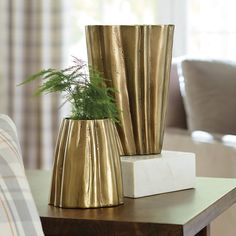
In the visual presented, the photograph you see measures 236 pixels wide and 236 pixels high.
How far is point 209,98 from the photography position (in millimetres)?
3111

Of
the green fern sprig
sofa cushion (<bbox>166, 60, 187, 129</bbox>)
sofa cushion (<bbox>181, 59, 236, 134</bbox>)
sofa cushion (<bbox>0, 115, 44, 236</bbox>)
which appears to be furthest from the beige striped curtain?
sofa cushion (<bbox>0, 115, 44, 236</bbox>)

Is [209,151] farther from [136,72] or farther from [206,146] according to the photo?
[136,72]

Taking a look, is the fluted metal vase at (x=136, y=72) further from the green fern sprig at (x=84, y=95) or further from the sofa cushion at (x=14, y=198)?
the sofa cushion at (x=14, y=198)

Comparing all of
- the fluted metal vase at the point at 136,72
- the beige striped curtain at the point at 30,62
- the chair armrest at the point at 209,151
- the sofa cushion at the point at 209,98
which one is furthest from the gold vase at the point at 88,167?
the beige striped curtain at the point at 30,62

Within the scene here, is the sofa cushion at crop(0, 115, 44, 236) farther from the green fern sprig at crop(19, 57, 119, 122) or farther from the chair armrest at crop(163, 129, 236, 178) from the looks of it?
the chair armrest at crop(163, 129, 236, 178)

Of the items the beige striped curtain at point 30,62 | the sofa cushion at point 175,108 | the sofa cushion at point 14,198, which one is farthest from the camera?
the beige striped curtain at point 30,62

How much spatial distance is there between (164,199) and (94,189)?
170 mm

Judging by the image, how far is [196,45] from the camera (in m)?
4.12

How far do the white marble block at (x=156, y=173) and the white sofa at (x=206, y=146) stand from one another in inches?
46.8

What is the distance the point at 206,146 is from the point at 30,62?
4.41ft

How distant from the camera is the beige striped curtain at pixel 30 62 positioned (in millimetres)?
3896

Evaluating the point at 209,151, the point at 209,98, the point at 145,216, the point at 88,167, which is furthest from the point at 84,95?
the point at 209,98

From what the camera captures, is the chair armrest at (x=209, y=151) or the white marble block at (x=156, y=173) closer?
the white marble block at (x=156, y=173)

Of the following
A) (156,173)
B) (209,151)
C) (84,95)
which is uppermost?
(84,95)
